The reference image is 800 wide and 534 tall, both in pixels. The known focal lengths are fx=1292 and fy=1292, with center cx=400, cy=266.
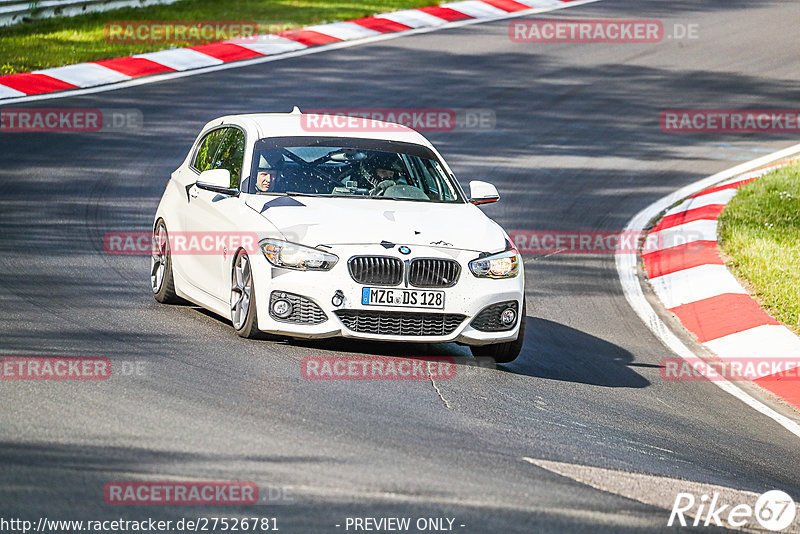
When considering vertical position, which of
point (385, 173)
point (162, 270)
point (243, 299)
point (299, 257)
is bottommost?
point (162, 270)

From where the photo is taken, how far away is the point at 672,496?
650 centimetres

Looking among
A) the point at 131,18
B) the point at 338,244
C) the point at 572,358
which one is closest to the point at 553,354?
the point at 572,358

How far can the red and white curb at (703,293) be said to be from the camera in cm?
1057

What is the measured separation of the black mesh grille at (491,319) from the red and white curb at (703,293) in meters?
1.85

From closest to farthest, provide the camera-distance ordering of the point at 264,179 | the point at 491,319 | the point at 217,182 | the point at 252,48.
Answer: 1. the point at 491,319
2. the point at 217,182
3. the point at 264,179
4. the point at 252,48

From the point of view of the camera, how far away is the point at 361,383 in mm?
8195

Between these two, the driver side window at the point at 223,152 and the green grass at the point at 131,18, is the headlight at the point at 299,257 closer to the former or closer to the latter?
the driver side window at the point at 223,152

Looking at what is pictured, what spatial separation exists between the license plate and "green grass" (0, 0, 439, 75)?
1206cm

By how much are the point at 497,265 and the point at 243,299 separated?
1818 millimetres

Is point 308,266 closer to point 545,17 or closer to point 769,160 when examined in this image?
point 769,160

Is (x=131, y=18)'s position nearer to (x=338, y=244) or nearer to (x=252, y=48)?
(x=252, y=48)

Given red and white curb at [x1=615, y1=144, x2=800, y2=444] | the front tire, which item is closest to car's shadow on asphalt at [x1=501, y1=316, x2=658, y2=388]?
red and white curb at [x1=615, y1=144, x2=800, y2=444]

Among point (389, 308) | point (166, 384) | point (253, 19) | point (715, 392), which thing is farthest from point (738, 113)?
point (166, 384)

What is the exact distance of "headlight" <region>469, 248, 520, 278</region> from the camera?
29.6ft
